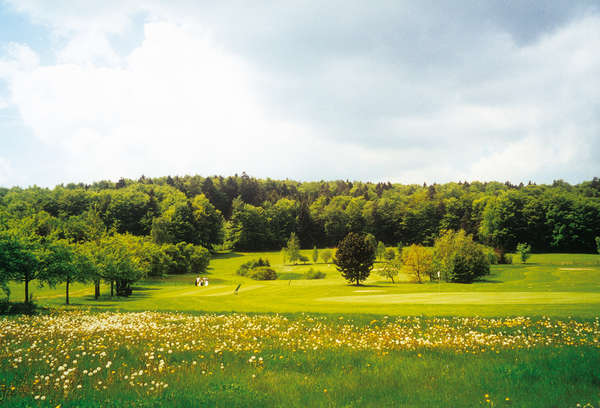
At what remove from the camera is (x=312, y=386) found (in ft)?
26.1

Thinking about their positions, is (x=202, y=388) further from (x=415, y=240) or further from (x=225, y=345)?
(x=415, y=240)

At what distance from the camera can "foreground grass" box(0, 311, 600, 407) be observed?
23.9 feet

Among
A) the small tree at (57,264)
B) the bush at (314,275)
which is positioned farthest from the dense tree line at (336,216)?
the small tree at (57,264)

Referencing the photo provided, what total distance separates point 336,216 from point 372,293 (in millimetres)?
118138

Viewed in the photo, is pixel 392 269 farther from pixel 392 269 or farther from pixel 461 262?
pixel 461 262

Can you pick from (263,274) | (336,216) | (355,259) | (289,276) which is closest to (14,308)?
(355,259)

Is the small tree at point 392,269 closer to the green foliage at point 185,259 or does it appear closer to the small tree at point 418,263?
the small tree at point 418,263

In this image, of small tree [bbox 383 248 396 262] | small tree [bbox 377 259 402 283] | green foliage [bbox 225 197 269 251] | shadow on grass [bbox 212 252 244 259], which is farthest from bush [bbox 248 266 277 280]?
green foliage [bbox 225 197 269 251]

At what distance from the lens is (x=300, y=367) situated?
9.29 meters

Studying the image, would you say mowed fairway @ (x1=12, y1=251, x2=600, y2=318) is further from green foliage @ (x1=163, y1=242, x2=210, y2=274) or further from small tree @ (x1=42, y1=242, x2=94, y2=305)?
green foliage @ (x1=163, y1=242, x2=210, y2=274)

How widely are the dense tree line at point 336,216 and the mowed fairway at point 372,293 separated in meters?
14.9

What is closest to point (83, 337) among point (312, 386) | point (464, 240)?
point (312, 386)

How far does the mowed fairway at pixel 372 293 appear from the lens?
23609 millimetres

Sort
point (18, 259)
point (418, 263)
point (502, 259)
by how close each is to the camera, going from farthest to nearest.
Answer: point (502, 259) → point (418, 263) → point (18, 259)
